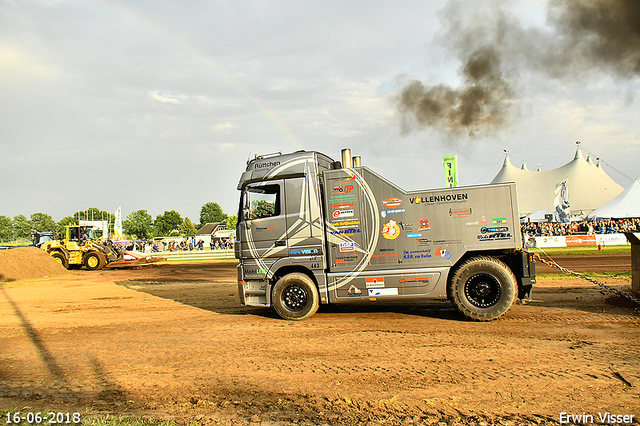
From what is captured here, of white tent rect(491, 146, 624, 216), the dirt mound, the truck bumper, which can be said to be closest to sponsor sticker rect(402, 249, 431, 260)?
the truck bumper

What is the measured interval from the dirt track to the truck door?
5.24ft

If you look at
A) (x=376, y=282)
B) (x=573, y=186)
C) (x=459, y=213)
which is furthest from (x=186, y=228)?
(x=459, y=213)

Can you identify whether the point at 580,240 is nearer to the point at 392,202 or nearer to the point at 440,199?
the point at 440,199

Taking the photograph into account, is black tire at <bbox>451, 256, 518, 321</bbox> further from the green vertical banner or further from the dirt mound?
the dirt mound

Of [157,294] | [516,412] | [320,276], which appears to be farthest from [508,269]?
[157,294]

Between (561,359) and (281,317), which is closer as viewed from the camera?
(561,359)

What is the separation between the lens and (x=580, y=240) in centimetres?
3291

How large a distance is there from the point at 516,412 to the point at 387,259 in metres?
4.84

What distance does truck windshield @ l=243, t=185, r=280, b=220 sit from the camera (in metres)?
9.32

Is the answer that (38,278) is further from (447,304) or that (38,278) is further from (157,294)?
(447,304)

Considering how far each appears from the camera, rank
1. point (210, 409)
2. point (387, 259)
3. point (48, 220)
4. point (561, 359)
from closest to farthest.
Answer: point (210, 409) < point (561, 359) < point (387, 259) < point (48, 220)

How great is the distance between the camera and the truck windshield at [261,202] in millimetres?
9320

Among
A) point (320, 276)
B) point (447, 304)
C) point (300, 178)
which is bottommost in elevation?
point (447, 304)

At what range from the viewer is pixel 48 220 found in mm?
135500
